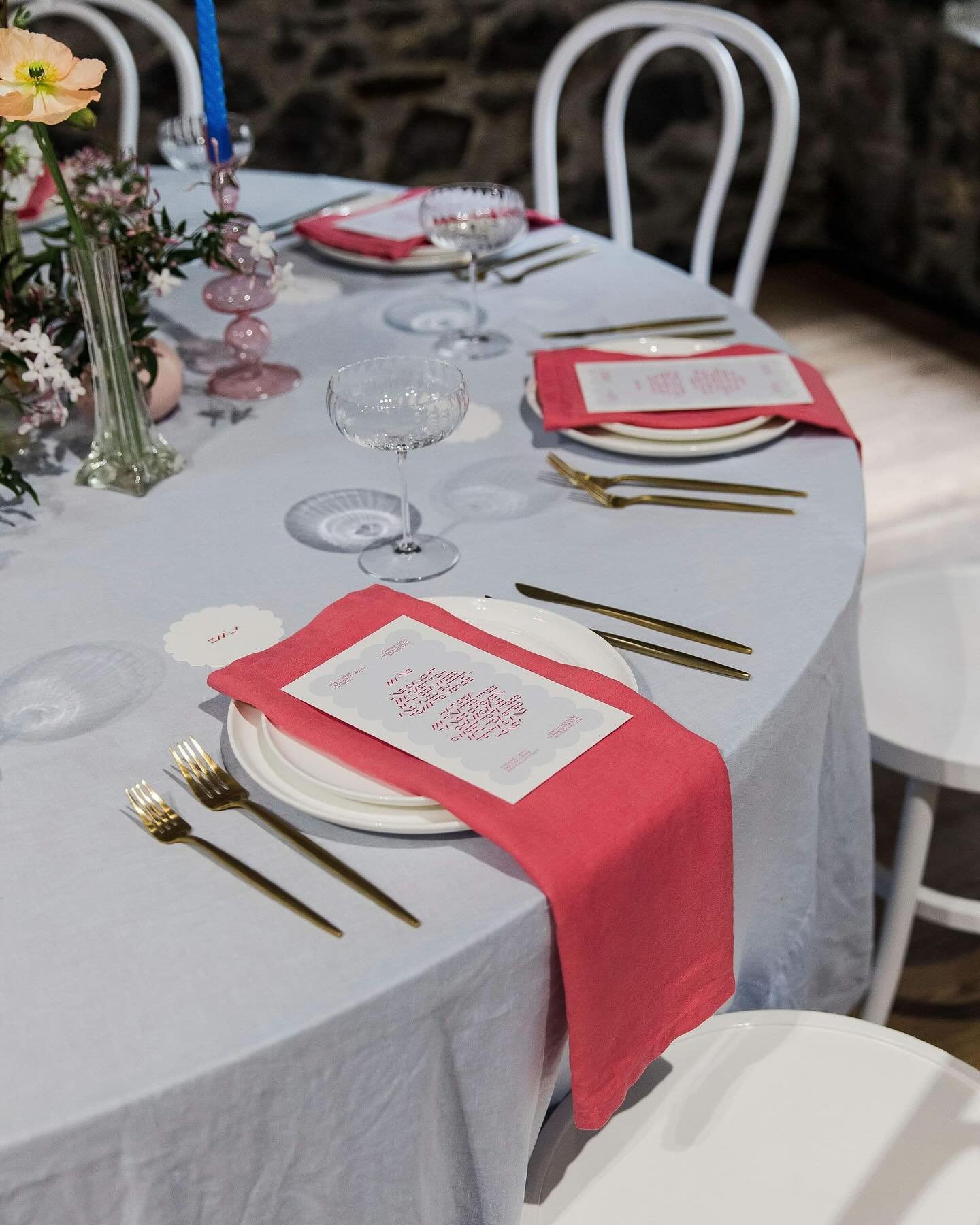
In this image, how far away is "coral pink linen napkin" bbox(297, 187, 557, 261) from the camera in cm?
178

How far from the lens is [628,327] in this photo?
1.61 m

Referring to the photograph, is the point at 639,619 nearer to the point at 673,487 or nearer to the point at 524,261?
the point at 673,487

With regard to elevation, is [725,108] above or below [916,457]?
above

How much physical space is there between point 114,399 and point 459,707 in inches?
21.5

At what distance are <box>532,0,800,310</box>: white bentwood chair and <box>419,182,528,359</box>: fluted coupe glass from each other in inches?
21.3

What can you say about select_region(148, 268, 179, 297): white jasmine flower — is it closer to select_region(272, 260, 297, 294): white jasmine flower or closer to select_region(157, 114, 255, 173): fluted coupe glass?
select_region(272, 260, 297, 294): white jasmine flower

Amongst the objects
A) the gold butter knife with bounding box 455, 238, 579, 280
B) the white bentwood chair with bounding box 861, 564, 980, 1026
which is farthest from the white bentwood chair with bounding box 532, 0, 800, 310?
the white bentwood chair with bounding box 861, 564, 980, 1026

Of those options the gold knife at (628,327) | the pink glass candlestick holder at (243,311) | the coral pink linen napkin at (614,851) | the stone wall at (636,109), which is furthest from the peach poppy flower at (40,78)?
the stone wall at (636,109)

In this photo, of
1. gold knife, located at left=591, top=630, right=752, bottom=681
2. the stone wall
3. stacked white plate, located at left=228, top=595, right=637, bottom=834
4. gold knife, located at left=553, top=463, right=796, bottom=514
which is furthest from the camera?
the stone wall

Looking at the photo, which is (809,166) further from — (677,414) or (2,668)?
(2,668)

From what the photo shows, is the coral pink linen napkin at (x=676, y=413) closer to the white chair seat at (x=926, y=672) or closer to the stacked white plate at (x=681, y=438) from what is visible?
the stacked white plate at (x=681, y=438)

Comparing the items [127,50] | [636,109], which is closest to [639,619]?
[127,50]

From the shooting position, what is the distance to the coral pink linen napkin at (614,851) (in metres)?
0.82

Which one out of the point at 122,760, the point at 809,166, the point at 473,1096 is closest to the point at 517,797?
the point at 473,1096
